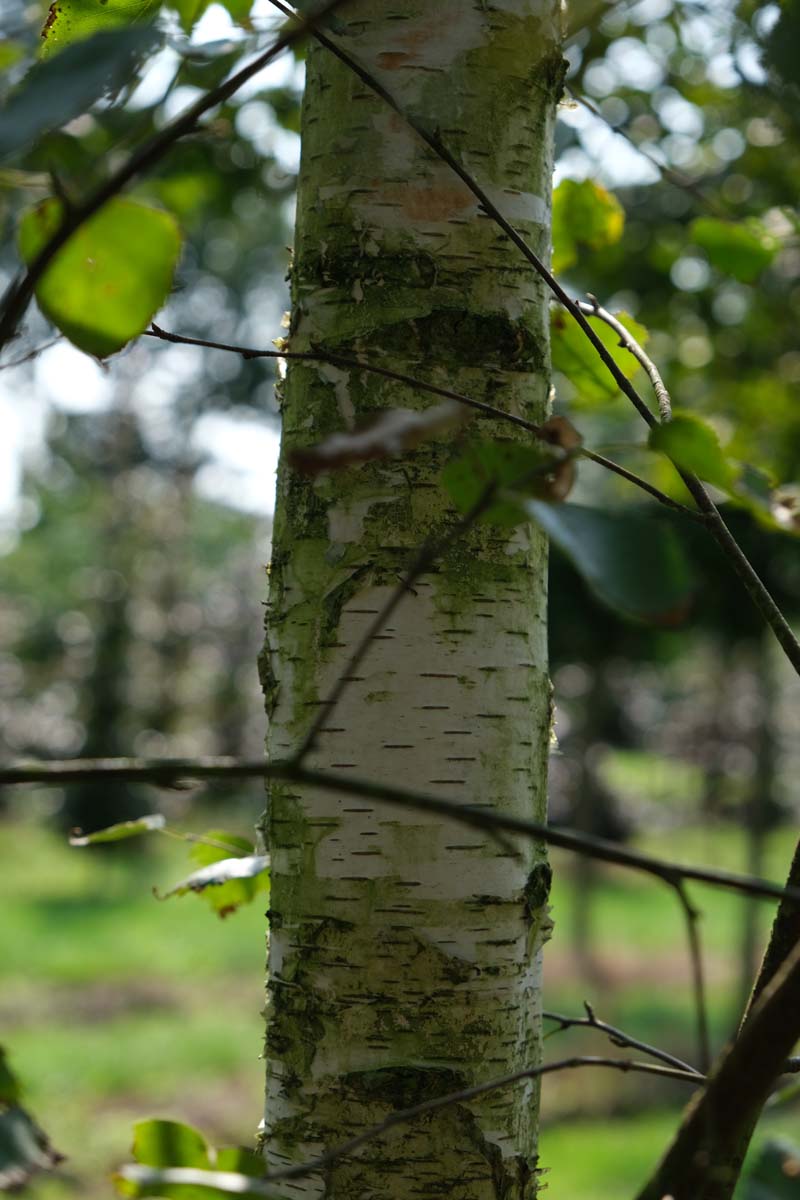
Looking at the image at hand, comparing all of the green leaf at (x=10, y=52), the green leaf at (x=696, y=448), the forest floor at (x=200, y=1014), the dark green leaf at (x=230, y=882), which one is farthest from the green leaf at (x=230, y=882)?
the forest floor at (x=200, y=1014)

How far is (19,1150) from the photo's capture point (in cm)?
49

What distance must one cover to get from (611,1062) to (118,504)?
13.2m

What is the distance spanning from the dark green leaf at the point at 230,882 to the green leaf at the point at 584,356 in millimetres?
450

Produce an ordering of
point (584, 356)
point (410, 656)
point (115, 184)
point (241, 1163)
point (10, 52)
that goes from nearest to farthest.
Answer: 1. point (115, 184)
2. point (241, 1163)
3. point (410, 656)
4. point (584, 356)
5. point (10, 52)

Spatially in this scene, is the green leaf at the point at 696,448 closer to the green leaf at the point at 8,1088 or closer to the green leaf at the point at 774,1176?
the green leaf at the point at 774,1176

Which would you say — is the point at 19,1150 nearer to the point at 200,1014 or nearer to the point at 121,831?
the point at 121,831

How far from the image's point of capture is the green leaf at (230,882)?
80 cm

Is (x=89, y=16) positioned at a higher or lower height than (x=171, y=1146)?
higher

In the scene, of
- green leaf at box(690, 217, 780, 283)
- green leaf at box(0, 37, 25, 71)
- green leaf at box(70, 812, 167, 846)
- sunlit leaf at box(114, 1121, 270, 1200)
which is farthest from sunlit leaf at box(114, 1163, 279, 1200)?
green leaf at box(0, 37, 25, 71)

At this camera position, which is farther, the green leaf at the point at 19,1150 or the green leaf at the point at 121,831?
the green leaf at the point at 121,831

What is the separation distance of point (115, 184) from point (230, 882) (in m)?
0.69

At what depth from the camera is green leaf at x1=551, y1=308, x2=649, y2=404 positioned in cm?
82

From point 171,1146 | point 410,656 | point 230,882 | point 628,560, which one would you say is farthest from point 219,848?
point 628,560

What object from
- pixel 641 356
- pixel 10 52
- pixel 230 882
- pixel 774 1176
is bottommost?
pixel 774 1176
